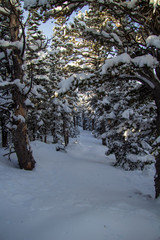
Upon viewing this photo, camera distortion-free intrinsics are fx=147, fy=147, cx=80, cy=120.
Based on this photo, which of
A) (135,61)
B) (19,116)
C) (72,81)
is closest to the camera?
(135,61)

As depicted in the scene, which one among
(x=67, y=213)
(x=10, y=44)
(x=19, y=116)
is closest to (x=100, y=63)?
(x=10, y=44)

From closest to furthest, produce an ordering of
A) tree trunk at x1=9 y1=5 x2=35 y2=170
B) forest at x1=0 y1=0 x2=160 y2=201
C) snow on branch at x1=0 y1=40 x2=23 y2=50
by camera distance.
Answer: forest at x1=0 y1=0 x2=160 y2=201, snow on branch at x1=0 y1=40 x2=23 y2=50, tree trunk at x1=9 y1=5 x2=35 y2=170

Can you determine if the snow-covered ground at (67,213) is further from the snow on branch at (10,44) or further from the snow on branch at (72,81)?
the snow on branch at (10,44)

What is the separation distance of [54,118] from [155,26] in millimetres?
15976

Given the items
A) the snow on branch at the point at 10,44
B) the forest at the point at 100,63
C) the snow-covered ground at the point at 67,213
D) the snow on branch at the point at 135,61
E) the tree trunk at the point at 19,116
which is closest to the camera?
the snow-covered ground at the point at 67,213

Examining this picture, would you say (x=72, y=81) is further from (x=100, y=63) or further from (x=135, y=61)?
(x=100, y=63)

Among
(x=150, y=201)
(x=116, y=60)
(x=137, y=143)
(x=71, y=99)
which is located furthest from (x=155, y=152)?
(x=71, y=99)

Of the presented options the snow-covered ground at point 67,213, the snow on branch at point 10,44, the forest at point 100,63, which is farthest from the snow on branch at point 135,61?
the snow on branch at point 10,44

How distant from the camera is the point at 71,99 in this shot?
2116 cm

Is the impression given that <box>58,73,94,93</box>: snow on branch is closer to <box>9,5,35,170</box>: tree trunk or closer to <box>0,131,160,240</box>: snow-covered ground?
<box>0,131,160,240</box>: snow-covered ground

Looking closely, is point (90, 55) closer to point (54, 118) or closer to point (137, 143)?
point (137, 143)

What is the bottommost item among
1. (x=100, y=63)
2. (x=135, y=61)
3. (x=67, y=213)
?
(x=67, y=213)

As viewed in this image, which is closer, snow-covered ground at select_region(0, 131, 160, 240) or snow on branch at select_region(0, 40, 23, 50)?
snow-covered ground at select_region(0, 131, 160, 240)

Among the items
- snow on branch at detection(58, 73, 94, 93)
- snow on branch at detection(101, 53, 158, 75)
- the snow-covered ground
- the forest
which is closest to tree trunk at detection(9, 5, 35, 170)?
the forest
